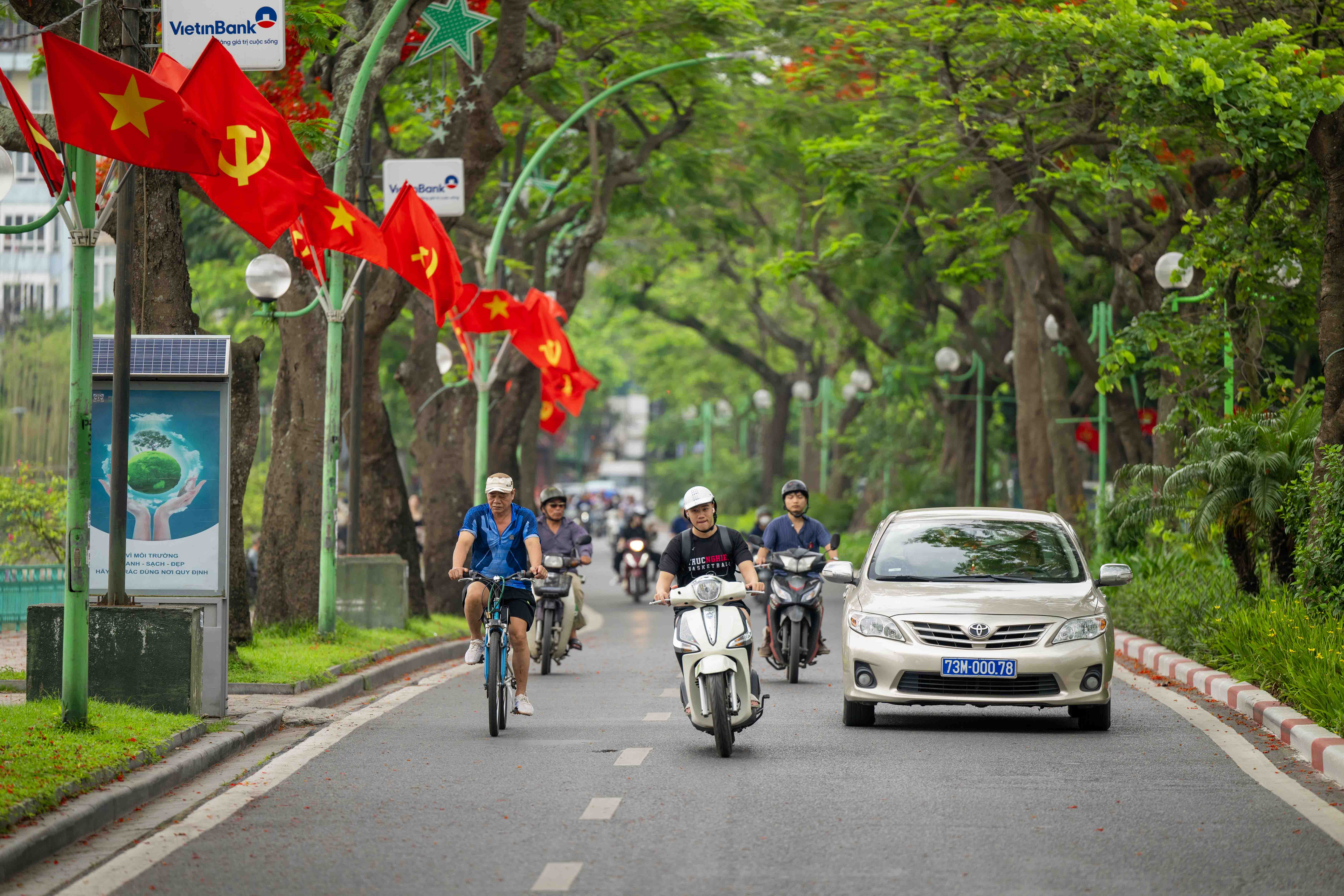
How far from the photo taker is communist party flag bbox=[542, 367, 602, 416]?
27328mm

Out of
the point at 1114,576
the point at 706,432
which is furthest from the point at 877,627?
the point at 706,432

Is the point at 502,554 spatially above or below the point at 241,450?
below

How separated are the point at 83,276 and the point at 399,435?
4135cm

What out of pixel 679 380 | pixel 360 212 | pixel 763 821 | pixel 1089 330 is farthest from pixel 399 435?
pixel 763 821

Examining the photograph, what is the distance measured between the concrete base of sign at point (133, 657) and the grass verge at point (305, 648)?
7.48 ft

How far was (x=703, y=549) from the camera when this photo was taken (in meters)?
10.9

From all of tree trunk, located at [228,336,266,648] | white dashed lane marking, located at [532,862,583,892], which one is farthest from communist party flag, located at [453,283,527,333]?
white dashed lane marking, located at [532,862,583,892]

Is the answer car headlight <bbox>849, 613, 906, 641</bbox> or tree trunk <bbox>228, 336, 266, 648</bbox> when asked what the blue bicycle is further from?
tree trunk <bbox>228, 336, 266, 648</bbox>

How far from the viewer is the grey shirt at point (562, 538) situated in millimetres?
16438

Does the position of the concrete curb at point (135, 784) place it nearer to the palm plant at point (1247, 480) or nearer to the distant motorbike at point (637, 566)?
the palm plant at point (1247, 480)

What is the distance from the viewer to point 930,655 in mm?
11266

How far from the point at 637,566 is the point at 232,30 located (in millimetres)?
19196

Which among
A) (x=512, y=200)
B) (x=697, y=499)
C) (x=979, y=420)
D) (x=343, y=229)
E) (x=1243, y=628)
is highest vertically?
(x=512, y=200)

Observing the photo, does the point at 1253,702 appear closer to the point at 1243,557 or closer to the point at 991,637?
the point at 991,637
